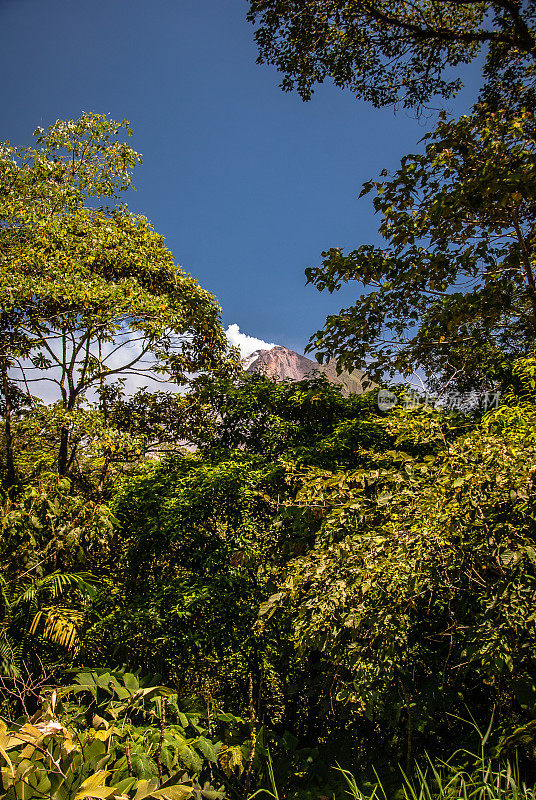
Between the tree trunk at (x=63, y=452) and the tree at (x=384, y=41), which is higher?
the tree at (x=384, y=41)

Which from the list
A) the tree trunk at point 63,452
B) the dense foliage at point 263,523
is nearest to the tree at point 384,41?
the dense foliage at point 263,523

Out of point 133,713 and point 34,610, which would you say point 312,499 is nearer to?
point 133,713

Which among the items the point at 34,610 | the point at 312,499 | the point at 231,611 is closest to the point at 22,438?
the point at 34,610

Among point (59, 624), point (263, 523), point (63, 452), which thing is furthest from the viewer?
point (63, 452)

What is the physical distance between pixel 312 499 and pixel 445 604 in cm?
107

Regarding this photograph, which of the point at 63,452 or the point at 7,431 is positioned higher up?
the point at 7,431

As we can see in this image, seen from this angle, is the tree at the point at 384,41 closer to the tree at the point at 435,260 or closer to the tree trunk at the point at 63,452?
the tree at the point at 435,260

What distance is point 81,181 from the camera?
6.59 m

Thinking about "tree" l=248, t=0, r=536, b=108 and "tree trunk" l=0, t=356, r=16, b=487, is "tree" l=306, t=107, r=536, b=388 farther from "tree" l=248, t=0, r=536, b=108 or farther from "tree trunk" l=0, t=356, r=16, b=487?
"tree trunk" l=0, t=356, r=16, b=487

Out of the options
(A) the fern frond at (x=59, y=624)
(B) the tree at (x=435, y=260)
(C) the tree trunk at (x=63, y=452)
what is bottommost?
(A) the fern frond at (x=59, y=624)

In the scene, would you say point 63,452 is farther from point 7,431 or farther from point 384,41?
point 384,41

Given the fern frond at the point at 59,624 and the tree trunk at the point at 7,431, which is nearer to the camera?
the fern frond at the point at 59,624

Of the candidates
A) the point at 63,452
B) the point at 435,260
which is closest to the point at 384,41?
the point at 435,260

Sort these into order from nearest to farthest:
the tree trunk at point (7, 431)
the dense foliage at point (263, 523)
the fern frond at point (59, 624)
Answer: the dense foliage at point (263, 523) < the fern frond at point (59, 624) < the tree trunk at point (7, 431)
